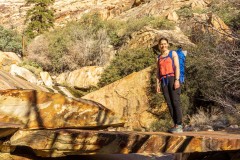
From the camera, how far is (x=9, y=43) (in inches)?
1070

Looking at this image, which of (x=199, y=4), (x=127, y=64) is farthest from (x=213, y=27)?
(x=199, y=4)

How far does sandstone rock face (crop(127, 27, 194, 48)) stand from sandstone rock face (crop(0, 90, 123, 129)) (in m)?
10.6

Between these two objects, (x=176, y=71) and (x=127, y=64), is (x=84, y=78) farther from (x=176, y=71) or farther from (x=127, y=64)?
(x=176, y=71)

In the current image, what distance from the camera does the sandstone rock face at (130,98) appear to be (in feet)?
43.6

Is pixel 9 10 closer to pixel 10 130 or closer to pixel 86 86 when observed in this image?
pixel 86 86

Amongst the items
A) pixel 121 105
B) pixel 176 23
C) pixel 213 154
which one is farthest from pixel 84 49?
pixel 213 154

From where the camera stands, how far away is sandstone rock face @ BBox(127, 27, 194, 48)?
1608 centimetres

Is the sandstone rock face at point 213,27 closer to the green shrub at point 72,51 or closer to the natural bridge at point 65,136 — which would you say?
the natural bridge at point 65,136

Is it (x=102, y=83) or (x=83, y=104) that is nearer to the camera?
(x=83, y=104)

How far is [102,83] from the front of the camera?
17891 millimetres

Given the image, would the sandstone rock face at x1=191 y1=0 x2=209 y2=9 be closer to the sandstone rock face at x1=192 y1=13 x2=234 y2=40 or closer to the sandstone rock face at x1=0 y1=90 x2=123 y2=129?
the sandstone rock face at x1=192 y1=13 x2=234 y2=40

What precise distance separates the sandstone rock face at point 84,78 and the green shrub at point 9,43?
929 cm

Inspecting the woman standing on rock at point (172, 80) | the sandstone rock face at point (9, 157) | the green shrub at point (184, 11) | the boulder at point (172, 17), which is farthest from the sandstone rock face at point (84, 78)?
the woman standing on rock at point (172, 80)

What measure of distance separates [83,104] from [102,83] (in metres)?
12.5
